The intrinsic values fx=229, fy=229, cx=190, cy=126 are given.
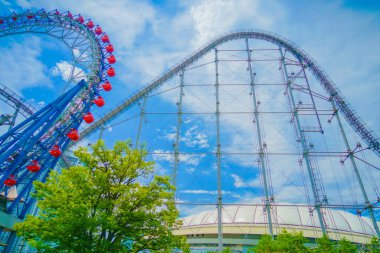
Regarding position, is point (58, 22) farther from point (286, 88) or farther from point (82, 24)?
point (286, 88)

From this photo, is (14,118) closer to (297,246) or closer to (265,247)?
(265,247)

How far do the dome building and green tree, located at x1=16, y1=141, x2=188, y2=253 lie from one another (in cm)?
1238

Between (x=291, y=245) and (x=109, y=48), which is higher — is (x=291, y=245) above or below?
below

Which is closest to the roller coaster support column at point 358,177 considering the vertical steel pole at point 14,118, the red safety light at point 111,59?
the red safety light at point 111,59

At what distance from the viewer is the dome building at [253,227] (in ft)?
64.7

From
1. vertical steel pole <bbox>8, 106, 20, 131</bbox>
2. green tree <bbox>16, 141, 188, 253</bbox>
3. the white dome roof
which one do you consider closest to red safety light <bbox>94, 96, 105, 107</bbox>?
vertical steel pole <bbox>8, 106, 20, 131</bbox>

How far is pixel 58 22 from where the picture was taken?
21.4 metres

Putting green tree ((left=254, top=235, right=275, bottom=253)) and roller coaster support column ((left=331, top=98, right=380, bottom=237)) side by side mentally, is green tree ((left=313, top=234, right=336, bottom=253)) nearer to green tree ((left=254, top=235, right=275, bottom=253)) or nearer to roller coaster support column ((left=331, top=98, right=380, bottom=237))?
green tree ((left=254, top=235, right=275, bottom=253))

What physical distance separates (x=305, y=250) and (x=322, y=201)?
215 inches

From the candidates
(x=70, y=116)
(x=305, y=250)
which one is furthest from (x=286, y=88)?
(x=70, y=116)

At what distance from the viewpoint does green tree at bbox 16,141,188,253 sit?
6.75m

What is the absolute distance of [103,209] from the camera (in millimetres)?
7512

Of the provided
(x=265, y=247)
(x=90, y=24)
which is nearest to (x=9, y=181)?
(x=265, y=247)

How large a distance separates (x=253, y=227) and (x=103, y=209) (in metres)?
16.4
